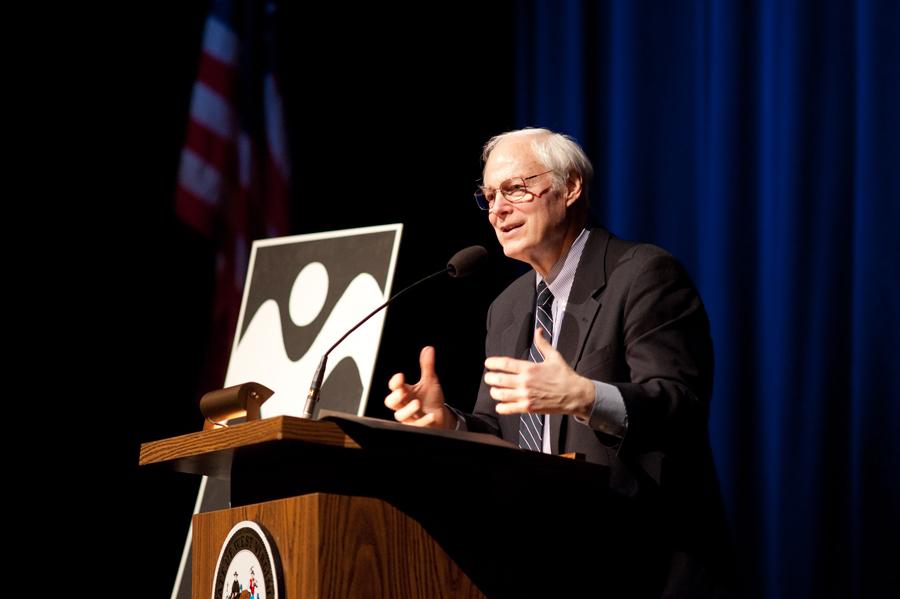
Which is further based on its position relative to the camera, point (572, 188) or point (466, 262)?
point (572, 188)

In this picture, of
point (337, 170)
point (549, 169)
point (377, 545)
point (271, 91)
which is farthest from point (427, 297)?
point (377, 545)

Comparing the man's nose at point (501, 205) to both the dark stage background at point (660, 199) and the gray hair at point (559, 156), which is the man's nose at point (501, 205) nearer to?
the gray hair at point (559, 156)

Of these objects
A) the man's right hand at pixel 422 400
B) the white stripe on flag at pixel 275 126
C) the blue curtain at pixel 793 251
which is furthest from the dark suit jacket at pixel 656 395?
the white stripe on flag at pixel 275 126

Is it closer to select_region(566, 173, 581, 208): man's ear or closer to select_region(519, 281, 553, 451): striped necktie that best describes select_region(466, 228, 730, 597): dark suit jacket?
select_region(519, 281, 553, 451): striped necktie

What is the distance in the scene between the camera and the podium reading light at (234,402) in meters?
2.07

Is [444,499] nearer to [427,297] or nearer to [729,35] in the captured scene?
[729,35]

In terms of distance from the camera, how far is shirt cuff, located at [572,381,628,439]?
5.84 feet

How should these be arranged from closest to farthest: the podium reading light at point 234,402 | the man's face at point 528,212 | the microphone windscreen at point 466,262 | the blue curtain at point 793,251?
the podium reading light at point 234,402
the microphone windscreen at point 466,262
the man's face at point 528,212
the blue curtain at point 793,251

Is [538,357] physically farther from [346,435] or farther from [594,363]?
[346,435]

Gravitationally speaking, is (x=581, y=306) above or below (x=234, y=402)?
above

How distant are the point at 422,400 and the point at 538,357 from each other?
45 cm

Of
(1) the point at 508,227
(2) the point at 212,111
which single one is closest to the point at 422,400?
(1) the point at 508,227

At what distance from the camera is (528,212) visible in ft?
8.53

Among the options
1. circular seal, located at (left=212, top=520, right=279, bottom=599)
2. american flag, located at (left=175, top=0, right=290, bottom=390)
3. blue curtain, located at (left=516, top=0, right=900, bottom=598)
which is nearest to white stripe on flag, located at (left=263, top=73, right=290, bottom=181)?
american flag, located at (left=175, top=0, right=290, bottom=390)
